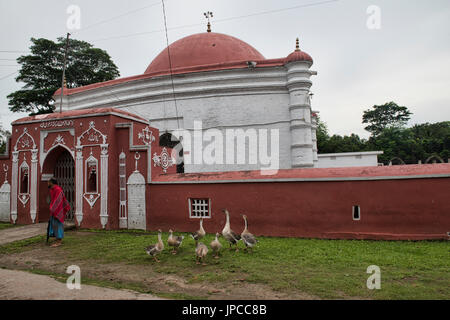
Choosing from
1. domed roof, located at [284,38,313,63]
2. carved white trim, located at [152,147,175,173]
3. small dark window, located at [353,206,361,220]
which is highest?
domed roof, located at [284,38,313,63]

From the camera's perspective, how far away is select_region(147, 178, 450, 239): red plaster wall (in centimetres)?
718

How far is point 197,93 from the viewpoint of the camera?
1411 centimetres

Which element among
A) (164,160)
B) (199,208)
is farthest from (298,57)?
(199,208)

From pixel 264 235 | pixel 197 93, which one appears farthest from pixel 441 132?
pixel 264 235

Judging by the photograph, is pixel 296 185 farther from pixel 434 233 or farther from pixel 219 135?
pixel 219 135

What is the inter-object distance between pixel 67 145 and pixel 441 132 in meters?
41.1

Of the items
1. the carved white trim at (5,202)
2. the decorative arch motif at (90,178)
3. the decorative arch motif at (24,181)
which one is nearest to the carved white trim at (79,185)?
the decorative arch motif at (90,178)

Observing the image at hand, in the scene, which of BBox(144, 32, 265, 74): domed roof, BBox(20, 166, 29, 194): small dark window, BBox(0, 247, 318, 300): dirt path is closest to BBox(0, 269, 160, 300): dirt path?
BBox(0, 247, 318, 300): dirt path

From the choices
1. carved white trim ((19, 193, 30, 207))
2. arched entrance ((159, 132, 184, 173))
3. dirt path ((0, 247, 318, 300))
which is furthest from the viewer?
arched entrance ((159, 132, 184, 173))

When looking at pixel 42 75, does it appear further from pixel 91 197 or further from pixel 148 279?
pixel 148 279

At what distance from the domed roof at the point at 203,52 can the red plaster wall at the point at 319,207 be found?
8.13 metres

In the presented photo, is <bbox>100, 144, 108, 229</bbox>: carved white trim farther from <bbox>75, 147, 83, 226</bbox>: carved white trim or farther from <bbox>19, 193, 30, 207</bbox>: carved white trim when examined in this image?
<bbox>19, 193, 30, 207</bbox>: carved white trim

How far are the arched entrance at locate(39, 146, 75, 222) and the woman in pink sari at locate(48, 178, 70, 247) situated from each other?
122 inches

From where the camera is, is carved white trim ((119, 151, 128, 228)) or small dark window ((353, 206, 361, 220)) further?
carved white trim ((119, 151, 128, 228))
